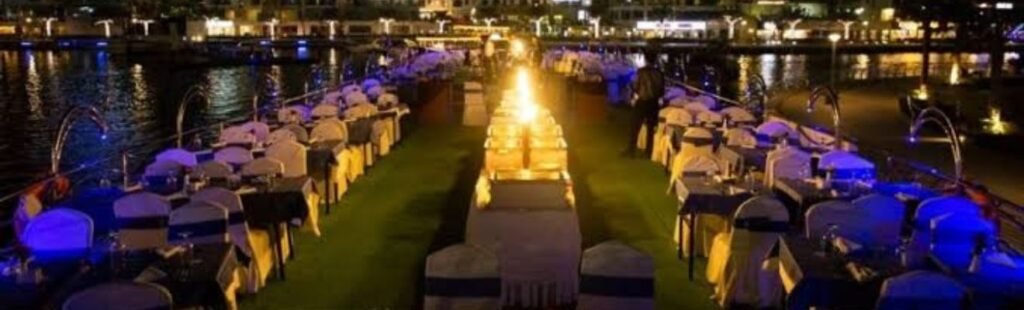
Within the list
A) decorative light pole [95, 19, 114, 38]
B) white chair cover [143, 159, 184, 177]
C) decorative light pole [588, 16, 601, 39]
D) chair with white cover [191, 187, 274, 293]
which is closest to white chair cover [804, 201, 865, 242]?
chair with white cover [191, 187, 274, 293]

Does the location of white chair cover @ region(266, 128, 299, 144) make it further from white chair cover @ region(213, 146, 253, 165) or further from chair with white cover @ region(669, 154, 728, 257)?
chair with white cover @ region(669, 154, 728, 257)

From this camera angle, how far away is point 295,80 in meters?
66.6

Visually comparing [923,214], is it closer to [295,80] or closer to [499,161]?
[499,161]

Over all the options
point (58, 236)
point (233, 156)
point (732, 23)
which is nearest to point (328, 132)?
point (233, 156)

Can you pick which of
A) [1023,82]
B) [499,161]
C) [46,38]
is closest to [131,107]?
[1023,82]

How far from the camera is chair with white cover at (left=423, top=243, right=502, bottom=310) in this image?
231 inches

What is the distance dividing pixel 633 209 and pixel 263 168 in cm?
426

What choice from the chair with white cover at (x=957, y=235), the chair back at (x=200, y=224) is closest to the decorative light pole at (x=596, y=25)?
the chair with white cover at (x=957, y=235)

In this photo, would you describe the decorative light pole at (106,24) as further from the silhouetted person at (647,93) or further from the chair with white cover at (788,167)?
the chair with white cover at (788,167)

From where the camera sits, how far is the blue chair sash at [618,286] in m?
6.03

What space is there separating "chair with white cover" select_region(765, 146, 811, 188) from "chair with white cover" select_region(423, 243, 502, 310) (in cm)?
515

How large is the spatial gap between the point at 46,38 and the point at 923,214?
11607cm

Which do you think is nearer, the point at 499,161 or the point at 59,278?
the point at 59,278

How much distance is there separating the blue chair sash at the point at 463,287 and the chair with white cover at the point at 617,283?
553 mm
